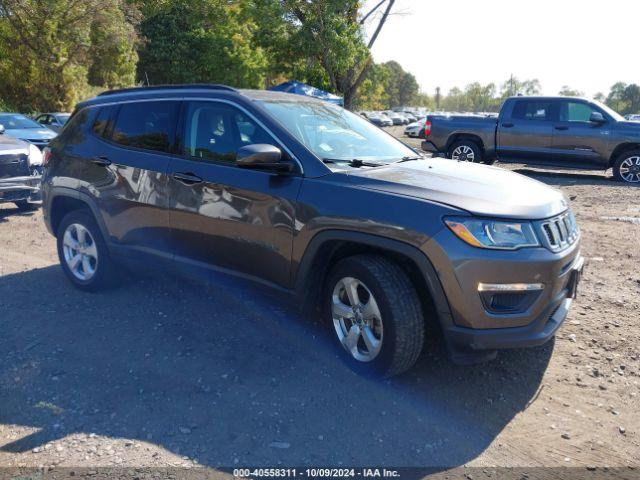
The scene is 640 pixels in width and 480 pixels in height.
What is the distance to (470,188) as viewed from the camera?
10.8 feet

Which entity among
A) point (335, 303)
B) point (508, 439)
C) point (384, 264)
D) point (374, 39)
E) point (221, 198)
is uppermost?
point (374, 39)

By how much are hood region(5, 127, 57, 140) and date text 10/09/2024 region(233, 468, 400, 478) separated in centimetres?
1229

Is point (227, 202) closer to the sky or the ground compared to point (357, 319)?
closer to the sky

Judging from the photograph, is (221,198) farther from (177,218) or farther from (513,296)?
(513,296)

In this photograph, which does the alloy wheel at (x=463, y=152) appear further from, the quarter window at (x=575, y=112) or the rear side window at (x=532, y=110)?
the quarter window at (x=575, y=112)

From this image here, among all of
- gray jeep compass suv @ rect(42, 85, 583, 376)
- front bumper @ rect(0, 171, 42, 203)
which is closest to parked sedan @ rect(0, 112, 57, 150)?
front bumper @ rect(0, 171, 42, 203)

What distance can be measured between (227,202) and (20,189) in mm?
5436

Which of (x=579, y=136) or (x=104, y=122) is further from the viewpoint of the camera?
(x=579, y=136)

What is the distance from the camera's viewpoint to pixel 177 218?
161 inches

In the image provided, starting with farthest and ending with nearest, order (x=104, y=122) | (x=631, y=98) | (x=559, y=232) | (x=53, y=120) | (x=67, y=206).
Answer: (x=631, y=98) → (x=53, y=120) → (x=67, y=206) → (x=104, y=122) → (x=559, y=232)

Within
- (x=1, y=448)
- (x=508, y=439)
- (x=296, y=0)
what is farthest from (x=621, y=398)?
(x=296, y=0)

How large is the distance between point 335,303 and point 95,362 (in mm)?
1665

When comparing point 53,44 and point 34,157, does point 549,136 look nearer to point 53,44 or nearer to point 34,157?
point 34,157

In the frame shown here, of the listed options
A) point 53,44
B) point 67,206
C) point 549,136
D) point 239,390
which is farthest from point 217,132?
point 53,44
